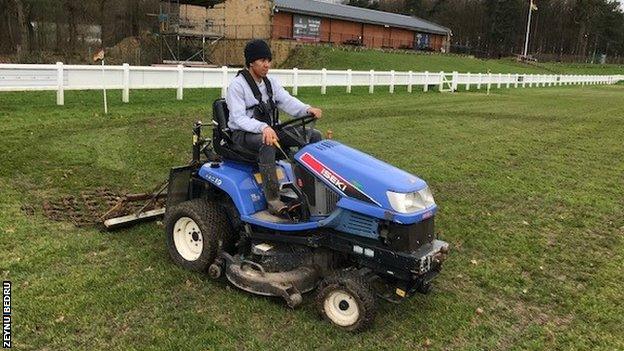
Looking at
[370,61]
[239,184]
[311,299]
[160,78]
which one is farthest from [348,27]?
[311,299]

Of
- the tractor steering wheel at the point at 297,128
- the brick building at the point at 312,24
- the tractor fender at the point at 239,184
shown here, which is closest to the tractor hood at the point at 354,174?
the tractor steering wheel at the point at 297,128

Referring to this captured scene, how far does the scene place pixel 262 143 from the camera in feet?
14.5

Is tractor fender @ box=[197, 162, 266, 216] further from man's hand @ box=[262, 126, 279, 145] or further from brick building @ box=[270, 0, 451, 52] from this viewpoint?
brick building @ box=[270, 0, 451, 52]

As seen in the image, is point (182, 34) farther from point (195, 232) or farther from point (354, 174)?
point (354, 174)

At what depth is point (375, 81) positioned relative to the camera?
24.3 m

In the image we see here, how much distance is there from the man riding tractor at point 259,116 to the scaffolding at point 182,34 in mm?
33252

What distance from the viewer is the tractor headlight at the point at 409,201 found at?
3855mm

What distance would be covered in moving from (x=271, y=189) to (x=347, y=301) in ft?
3.48

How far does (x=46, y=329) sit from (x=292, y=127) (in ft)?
7.33

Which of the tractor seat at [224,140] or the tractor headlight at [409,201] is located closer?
the tractor headlight at [409,201]

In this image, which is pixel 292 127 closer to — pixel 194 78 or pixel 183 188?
pixel 183 188

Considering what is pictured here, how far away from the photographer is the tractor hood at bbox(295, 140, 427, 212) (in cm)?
393

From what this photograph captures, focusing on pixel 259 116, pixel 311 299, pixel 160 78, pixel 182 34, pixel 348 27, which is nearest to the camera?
pixel 311 299

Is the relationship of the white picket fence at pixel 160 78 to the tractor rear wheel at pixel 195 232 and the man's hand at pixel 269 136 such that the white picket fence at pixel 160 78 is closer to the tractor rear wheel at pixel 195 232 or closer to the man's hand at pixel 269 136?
the tractor rear wheel at pixel 195 232
